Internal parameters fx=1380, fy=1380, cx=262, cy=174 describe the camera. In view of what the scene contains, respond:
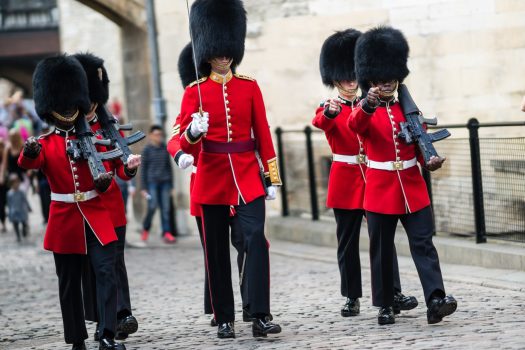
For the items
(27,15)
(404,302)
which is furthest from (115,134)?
(27,15)

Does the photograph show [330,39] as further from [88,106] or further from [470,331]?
[470,331]

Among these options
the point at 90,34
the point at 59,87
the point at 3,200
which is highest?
the point at 90,34

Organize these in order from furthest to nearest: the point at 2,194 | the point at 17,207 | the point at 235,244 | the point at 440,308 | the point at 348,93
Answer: the point at 2,194, the point at 17,207, the point at 235,244, the point at 348,93, the point at 440,308

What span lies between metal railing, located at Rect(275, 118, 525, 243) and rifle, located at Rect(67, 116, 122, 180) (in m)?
3.70

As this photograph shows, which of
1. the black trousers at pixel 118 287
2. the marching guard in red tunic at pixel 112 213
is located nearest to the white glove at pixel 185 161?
the marching guard in red tunic at pixel 112 213

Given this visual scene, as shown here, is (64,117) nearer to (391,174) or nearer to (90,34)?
(391,174)

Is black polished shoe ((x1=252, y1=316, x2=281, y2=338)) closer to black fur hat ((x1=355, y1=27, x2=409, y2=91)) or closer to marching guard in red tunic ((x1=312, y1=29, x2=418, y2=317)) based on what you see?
marching guard in red tunic ((x1=312, y1=29, x2=418, y2=317))

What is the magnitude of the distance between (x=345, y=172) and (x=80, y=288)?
2.01 m

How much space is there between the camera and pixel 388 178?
27.5 feet

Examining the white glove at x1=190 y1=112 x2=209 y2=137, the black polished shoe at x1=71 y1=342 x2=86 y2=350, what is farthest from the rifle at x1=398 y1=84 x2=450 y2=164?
the black polished shoe at x1=71 y1=342 x2=86 y2=350

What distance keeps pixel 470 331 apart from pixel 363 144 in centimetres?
164

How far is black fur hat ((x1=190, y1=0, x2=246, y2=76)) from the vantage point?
327 inches

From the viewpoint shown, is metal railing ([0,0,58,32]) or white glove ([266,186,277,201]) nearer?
white glove ([266,186,277,201])

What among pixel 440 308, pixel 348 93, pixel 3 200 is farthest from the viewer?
pixel 3 200
